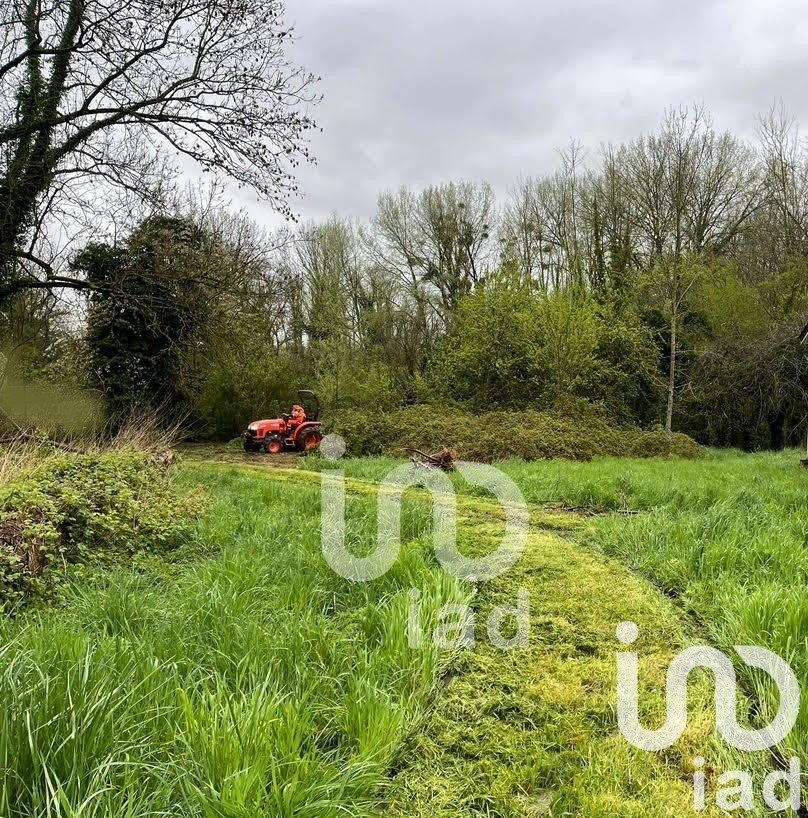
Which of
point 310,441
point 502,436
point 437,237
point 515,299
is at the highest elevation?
point 437,237

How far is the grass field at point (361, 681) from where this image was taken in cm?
160

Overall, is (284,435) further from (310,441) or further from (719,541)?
(719,541)

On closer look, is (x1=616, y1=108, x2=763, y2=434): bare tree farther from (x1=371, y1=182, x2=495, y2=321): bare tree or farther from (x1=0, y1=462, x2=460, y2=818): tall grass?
(x1=0, y1=462, x2=460, y2=818): tall grass

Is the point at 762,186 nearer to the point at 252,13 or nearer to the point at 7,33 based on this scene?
the point at 252,13

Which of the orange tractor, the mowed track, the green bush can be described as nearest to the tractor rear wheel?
the orange tractor

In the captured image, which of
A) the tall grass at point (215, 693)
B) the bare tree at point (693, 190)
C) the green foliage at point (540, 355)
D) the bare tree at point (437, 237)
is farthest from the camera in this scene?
the bare tree at point (437, 237)

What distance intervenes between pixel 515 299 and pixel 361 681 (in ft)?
44.4

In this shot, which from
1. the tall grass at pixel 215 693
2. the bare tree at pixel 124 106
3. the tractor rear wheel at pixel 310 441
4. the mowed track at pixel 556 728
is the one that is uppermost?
the bare tree at pixel 124 106

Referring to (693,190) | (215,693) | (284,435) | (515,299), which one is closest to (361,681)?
(215,693)

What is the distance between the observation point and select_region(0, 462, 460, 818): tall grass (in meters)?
1.52

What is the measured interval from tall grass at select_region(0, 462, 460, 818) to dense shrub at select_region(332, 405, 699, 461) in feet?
25.0

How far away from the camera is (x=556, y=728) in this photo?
2.14 m

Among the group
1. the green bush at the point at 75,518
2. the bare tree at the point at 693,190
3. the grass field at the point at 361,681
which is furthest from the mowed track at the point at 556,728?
the bare tree at the point at 693,190

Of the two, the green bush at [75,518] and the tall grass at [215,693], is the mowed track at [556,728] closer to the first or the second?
the tall grass at [215,693]
